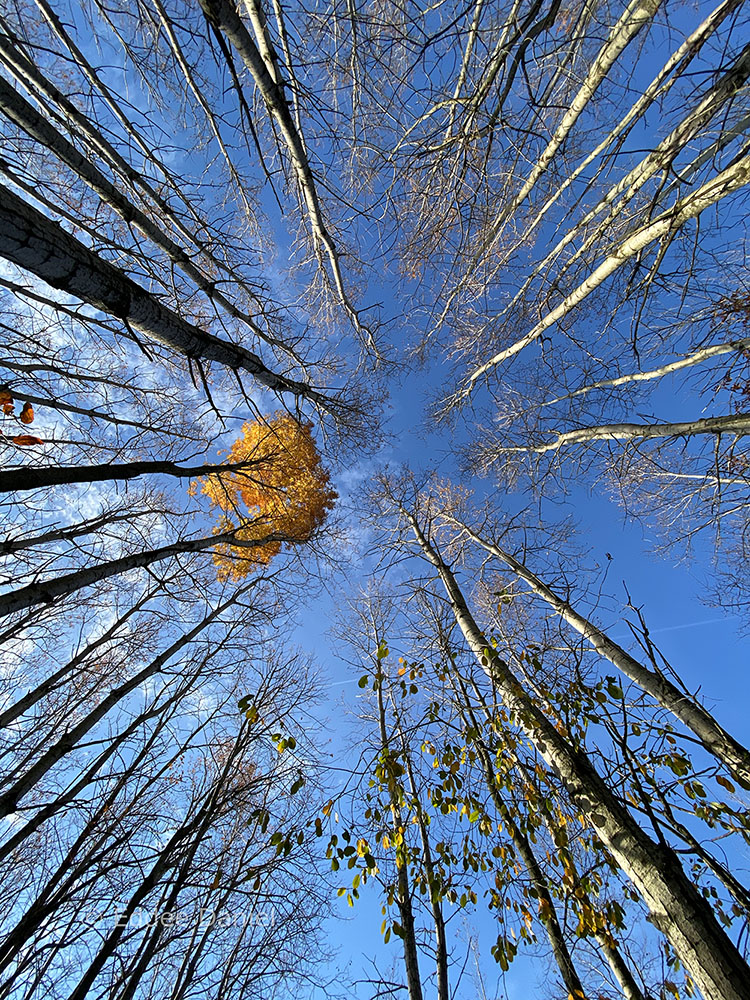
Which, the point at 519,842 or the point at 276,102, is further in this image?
the point at 276,102

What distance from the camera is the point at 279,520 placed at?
897cm

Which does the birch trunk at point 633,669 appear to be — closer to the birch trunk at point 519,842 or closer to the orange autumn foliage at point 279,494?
the birch trunk at point 519,842

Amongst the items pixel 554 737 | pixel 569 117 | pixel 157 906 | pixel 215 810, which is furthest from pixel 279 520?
pixel 569 117

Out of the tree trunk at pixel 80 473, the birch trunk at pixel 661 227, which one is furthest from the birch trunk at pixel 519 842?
the birch trunk at pixel 661 227

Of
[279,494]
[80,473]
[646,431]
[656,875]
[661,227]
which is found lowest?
[656,875]

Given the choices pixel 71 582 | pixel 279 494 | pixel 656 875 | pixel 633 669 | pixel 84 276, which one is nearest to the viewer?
pixel 656 875

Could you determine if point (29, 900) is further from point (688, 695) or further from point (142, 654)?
point (688, 695)

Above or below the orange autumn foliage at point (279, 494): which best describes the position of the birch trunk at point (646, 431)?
below

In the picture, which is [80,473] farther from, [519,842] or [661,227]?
[661,227]

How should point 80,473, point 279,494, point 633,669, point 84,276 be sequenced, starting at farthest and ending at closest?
point 279,494 → point 633,669 → point 80,473 → point 84,276

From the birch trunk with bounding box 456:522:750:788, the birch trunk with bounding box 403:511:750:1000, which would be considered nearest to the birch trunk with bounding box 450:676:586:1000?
the birch trunk with bounding box 403:511:750:1000

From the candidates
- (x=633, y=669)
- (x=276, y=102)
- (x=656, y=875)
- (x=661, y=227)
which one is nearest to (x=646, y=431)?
(x=661, y=227)

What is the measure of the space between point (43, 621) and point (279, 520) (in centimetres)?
449

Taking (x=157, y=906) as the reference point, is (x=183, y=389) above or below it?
above
